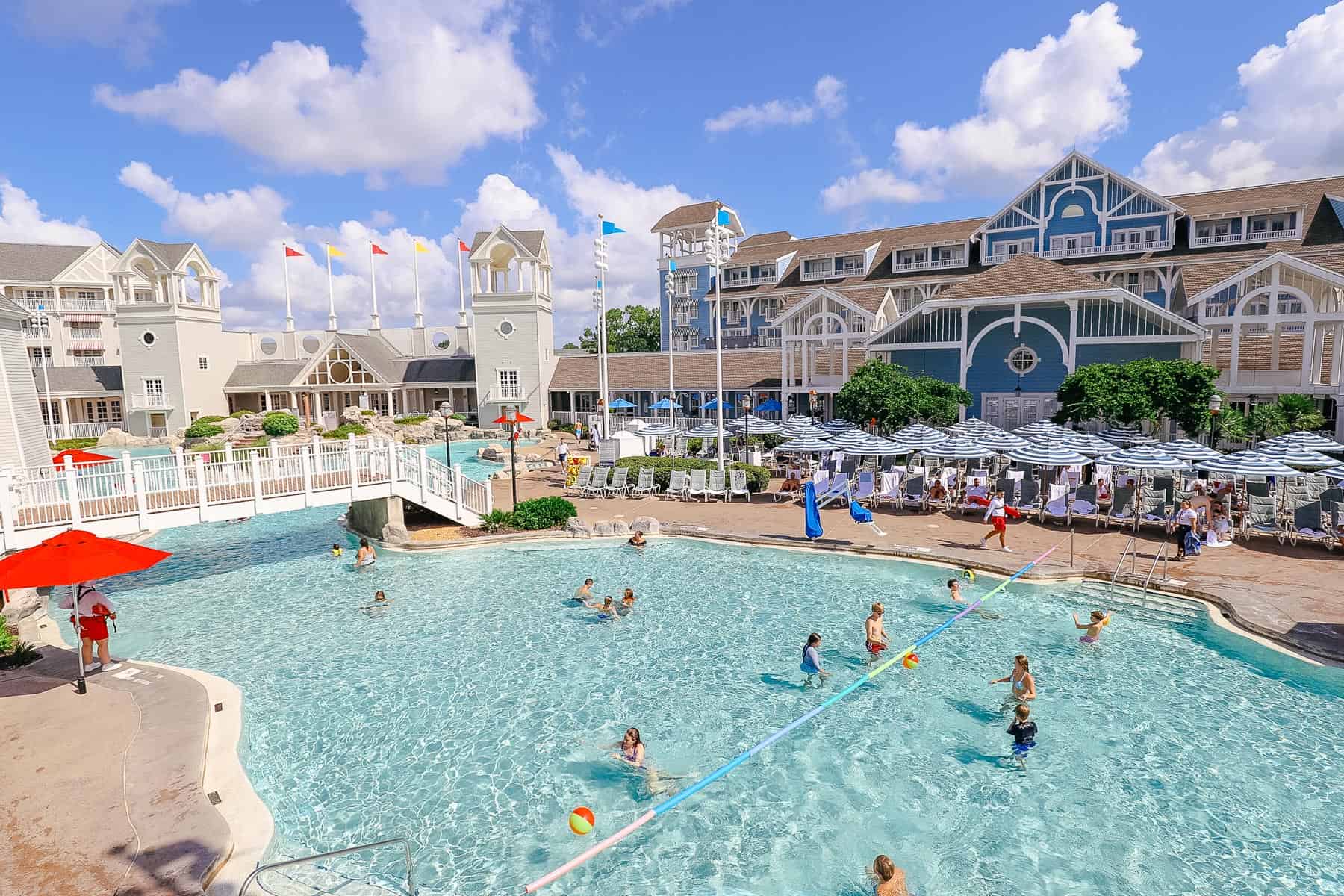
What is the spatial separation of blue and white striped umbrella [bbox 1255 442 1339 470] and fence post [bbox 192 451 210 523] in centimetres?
2441

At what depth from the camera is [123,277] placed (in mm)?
46156

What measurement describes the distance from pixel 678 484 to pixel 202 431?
3459cm

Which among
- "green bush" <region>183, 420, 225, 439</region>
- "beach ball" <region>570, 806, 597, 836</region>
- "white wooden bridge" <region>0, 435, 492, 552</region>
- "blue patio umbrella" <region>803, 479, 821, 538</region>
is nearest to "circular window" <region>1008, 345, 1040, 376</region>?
"blue patio umbrella" <region>803, 479, 821, 538</region>

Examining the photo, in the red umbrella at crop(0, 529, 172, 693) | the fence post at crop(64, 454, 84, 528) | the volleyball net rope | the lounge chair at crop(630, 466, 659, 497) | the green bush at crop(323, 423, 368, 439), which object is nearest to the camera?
the volleyball net rope

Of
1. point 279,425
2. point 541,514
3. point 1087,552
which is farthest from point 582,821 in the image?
point 279,425

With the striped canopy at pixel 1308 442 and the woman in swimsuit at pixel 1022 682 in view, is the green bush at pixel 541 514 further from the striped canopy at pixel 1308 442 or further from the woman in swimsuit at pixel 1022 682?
the striped canopy at pixel 1308 442

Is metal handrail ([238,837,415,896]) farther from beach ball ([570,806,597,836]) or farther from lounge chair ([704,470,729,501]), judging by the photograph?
lounge chair ([704,470,729,501])

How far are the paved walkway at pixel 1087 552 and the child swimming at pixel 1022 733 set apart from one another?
5.56 meters

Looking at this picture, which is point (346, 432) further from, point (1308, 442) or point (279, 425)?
point (1308, 442)

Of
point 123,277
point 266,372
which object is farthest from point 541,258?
point 123,277

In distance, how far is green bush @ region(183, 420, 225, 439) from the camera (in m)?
43.1

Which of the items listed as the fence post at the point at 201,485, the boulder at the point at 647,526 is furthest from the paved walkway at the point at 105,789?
the boulder at the point at 647,526

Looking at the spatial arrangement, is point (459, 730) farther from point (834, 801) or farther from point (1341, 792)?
point (1341, 792)

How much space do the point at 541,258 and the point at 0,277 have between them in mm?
40509
